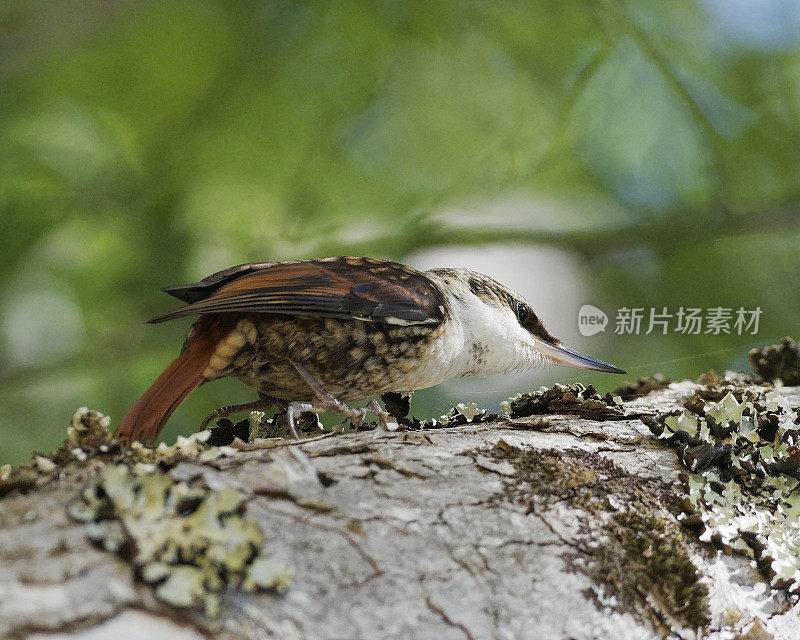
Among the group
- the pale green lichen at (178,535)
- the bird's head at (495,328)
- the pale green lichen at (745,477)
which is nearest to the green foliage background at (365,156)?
the bird's head at (495,328)

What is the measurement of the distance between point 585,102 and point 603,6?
307 millimetres

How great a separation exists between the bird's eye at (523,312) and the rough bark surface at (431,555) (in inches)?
23.6

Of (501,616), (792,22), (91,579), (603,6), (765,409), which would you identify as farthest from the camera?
(792,22)

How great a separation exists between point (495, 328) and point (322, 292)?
461mm

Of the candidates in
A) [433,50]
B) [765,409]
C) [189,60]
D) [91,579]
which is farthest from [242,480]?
[433,50]

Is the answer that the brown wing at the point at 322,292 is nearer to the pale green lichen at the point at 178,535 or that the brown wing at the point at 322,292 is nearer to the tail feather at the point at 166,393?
the tail feather at the point at 166,393

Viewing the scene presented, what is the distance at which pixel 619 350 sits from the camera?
7.86 feet

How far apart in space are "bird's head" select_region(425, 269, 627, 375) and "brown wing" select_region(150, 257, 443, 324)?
0.42ft

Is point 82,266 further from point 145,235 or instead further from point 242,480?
point 242,480

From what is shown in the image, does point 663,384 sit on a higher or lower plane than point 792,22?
lower

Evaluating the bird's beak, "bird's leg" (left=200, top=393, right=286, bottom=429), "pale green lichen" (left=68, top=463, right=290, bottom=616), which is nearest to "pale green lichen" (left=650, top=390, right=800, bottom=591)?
the bird's beak

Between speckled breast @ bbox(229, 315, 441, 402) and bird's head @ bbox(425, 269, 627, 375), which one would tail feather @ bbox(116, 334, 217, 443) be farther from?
bird's head @ bbox(425, 269, 627, 375)

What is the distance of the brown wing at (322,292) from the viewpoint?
A: 1.23 m

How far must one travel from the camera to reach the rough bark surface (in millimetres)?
611
